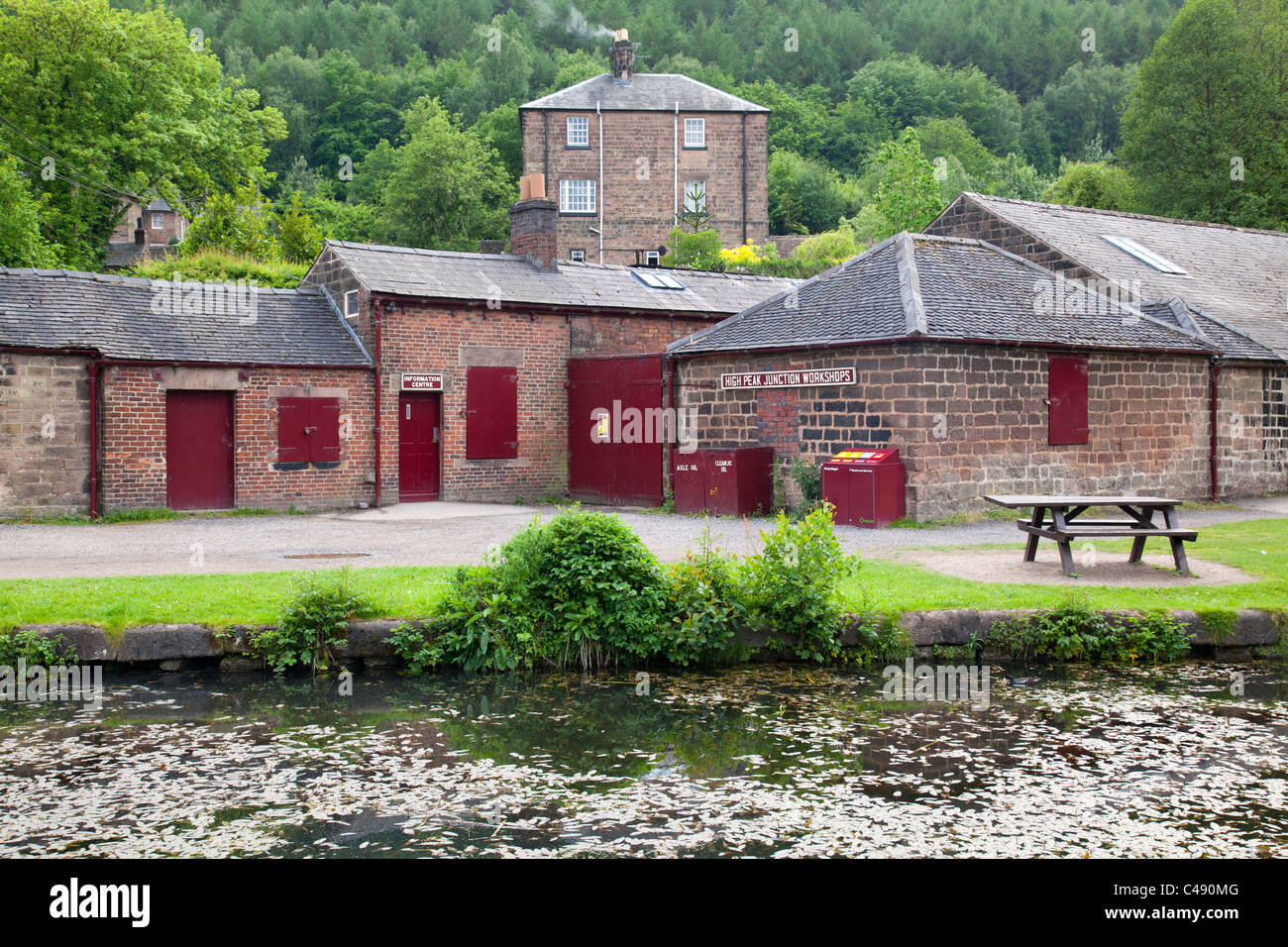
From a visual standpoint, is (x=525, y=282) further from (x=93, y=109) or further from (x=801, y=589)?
(x=93, y=109)

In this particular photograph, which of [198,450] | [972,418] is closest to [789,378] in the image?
[972,418]

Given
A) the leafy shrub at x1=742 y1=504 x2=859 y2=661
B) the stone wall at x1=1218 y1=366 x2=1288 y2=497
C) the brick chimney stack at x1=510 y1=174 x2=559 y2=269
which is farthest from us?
the brick chimney stack at x1=510 y1=174 x2=559 y2=269

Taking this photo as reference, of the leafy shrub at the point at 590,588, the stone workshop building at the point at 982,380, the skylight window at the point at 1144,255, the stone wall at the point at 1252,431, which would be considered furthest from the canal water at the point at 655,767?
the skylight window at the point at 1144,255

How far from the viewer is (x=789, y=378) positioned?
17.8 metres

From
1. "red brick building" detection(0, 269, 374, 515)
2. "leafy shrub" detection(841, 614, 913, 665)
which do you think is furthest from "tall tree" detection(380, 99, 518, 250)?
"leafy shrub" detection(841, 614, 913, 665)

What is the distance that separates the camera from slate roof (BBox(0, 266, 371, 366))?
17828 mm

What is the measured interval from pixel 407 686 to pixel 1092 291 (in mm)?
16369

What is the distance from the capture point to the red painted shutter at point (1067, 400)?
1762 cm

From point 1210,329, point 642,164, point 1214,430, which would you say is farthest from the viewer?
point 642,164

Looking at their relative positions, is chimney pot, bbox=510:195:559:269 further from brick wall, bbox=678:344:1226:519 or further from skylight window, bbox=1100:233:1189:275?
skylight window, bbox=1100:233:1189:275

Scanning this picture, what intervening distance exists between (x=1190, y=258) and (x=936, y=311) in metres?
10.9

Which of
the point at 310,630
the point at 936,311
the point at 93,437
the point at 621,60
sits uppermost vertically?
the point at 621,60

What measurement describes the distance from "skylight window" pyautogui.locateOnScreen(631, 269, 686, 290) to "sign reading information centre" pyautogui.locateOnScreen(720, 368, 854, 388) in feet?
22.6
